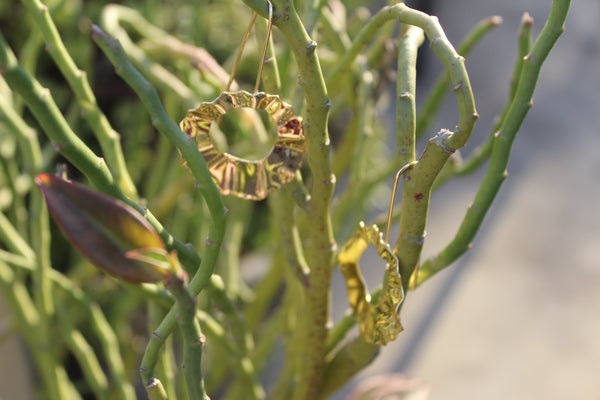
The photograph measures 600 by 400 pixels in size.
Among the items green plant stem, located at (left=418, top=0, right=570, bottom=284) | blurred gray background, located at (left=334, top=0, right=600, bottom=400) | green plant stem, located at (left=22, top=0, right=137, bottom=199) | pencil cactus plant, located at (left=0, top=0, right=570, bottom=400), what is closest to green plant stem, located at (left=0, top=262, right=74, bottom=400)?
pencil cactus plant, located at (left=0, top=0, right=570, bottom=400)

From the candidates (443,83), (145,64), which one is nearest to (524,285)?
(443,83)

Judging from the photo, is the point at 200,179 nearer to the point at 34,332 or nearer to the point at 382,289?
the point at 382,289

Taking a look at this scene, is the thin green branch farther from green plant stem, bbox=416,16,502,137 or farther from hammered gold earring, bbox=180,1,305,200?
green plant stem, bbox=416,16,502,137

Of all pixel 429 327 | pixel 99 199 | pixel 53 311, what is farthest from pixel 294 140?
pixel 429 327

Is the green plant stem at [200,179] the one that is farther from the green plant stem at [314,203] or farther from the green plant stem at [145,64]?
the green plant stem at [145,64]

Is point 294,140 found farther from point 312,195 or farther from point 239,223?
point 239,223
